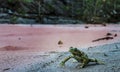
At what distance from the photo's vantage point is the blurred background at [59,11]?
2428 cm

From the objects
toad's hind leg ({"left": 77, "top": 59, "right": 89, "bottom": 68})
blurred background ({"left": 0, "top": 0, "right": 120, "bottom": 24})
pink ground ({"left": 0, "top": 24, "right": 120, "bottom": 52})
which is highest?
toad's hind leg ({"left": 77, "top": 59, "right": 89, "bottom": 68})

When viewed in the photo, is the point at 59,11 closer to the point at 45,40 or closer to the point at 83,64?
the point at 45,40

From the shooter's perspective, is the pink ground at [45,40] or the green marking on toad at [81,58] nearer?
the green marking on toad at [81,58]

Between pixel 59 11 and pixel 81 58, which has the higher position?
pixel 81 58

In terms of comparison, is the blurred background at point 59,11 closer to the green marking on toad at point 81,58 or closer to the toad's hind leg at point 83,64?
the green marking on toad at point 81,58

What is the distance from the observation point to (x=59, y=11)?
1105 inches

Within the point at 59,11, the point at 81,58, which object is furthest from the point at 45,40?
the point at 59,11

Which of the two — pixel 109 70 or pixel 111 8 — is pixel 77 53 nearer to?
pixel 109 70

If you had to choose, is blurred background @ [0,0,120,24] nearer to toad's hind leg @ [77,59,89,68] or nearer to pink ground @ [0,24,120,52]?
pink ground @ [0,24,120,52]

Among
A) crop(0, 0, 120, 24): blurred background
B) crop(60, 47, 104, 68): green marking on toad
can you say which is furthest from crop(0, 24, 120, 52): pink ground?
crop(0, 0, 120, 24): blurred background

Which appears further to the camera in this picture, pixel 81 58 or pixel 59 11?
pixel 59 11

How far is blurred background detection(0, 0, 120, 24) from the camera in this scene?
24281 mm

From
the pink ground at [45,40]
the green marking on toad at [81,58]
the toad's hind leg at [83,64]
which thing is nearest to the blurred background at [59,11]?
the pink ground at [45,40]

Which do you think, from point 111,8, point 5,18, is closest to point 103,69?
point 5,18
